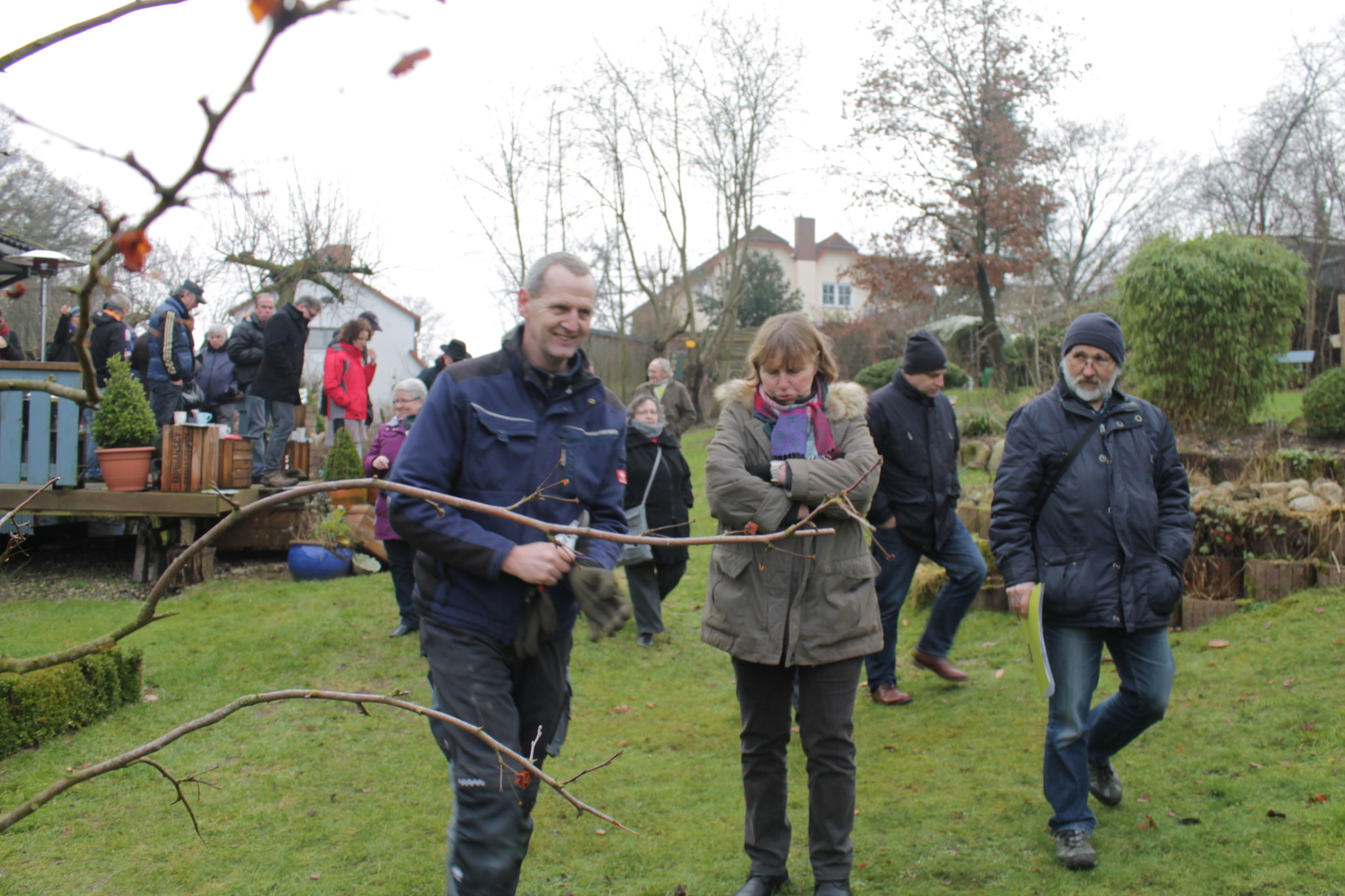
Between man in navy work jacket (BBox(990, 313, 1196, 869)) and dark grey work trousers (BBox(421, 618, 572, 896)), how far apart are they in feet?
6.38

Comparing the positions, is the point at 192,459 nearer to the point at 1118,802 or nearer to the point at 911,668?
the point at 911,668

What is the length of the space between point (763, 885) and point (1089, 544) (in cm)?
175

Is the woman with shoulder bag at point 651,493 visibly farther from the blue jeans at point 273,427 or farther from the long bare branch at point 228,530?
the long bare branch at point 228,530

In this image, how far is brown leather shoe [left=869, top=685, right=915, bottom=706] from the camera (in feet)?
18.7

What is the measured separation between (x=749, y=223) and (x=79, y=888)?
26786 millimetres

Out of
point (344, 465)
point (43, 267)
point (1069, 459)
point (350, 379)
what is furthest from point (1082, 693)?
point (43, 267)

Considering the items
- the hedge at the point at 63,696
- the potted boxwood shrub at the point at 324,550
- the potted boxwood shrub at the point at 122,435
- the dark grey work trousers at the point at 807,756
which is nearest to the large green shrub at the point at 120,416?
the potted boxwood shrub at the point at 122,435

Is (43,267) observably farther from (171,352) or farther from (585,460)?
(585,460)

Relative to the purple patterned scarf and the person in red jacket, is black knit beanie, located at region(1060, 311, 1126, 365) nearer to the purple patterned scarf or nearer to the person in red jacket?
the purple patterned scarf

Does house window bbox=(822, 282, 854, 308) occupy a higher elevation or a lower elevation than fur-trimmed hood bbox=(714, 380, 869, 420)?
higher

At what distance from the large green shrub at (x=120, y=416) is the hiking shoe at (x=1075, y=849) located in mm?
8205

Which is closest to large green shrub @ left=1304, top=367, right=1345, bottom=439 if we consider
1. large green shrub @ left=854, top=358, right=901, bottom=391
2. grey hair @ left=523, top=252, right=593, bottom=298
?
grey hair @ left=523, top=252, right=593, bottom=298

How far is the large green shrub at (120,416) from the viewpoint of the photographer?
28.1 ft

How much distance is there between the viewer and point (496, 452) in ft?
9.43
